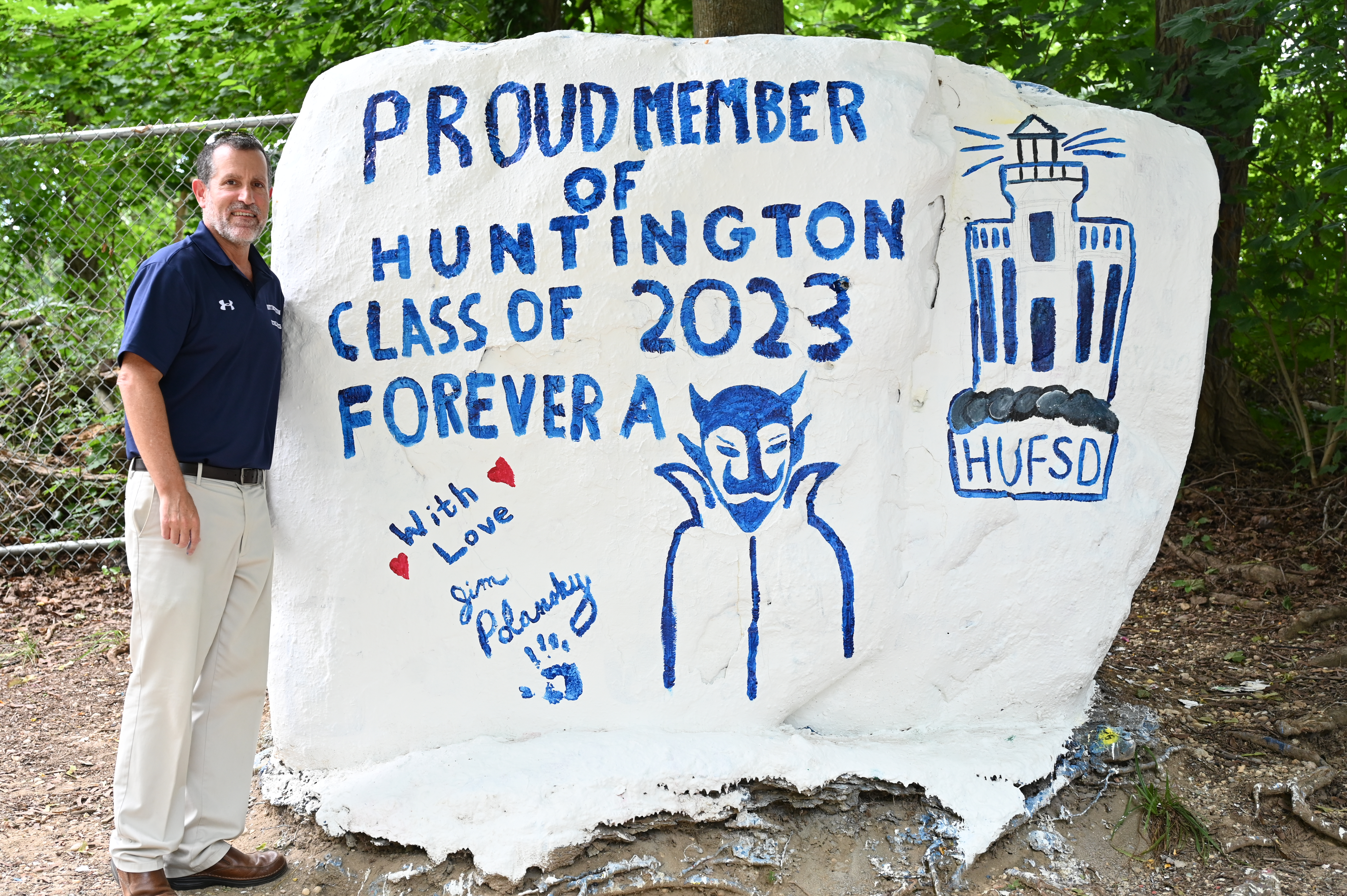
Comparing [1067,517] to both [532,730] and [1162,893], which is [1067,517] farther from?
[532,730]

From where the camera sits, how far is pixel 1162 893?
2.86 meters

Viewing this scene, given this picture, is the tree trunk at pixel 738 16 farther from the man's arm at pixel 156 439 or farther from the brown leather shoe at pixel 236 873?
the brown leather shoe at pixel 236 873

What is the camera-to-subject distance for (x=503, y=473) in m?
3.11

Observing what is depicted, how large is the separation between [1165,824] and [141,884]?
2.81 metres

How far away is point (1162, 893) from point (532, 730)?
71.1 inches

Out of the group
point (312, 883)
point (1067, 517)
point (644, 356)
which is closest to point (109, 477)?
point (312, 883)

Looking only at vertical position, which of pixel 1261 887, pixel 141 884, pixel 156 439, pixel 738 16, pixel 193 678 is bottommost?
pixel 1261 887

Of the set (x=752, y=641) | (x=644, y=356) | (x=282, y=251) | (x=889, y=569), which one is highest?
(x=282, y=251)

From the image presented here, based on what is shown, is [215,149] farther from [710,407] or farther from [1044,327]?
[1044,327]

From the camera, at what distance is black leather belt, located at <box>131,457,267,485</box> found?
270 centimetres

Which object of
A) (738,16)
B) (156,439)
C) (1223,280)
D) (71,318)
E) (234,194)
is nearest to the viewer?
(156,439)

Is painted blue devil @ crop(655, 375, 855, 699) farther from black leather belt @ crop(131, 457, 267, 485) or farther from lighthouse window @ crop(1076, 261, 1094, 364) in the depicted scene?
black leather belt @ crop(131, 457, 267, 485)

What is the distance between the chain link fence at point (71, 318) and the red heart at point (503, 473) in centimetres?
303

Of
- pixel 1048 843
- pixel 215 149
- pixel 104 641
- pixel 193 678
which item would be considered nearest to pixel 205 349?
pixel 215 149
